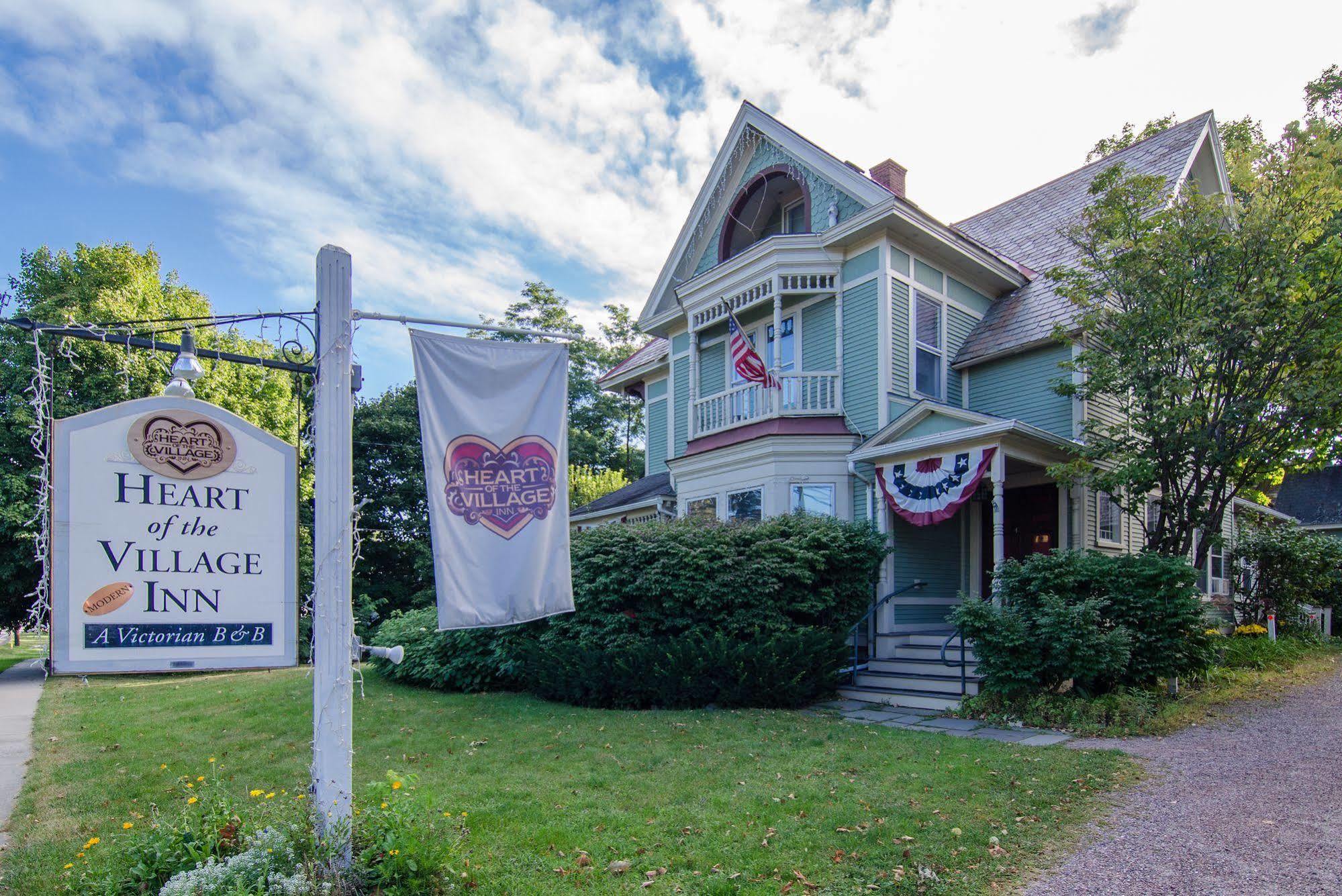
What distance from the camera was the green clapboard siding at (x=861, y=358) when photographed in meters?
13.5

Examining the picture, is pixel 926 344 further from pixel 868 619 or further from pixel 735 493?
pixel 868 619

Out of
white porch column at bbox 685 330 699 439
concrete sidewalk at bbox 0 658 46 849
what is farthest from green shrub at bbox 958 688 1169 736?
concrete sidewalk at bbox 0 658 46 849

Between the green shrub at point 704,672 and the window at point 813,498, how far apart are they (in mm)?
3470

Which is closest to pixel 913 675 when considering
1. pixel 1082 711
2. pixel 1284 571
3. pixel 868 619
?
pixel 868 619

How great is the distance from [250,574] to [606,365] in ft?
107

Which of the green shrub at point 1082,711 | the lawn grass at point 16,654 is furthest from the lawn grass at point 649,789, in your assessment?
the lawn grass at point 16,654

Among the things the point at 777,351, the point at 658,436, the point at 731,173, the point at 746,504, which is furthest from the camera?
the point at 658,436

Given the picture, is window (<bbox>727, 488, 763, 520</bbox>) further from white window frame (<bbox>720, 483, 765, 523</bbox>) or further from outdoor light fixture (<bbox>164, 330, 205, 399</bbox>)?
outdoor light fixture (<bbox>164, 330, 205, 399</bbox>)

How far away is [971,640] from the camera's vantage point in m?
9.79

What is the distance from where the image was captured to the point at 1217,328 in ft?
33.7

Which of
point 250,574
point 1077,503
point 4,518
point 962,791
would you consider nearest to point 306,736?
point 250,574

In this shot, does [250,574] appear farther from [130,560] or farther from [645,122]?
[645,122]

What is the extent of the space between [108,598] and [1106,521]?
14247 millimetres

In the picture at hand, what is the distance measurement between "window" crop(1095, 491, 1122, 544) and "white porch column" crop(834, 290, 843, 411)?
4.52m
